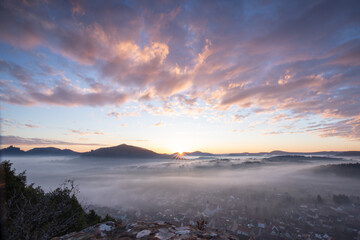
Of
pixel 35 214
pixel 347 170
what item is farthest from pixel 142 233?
pixel 347 170

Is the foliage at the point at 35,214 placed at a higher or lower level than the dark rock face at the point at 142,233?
lower

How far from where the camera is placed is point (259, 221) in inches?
2331

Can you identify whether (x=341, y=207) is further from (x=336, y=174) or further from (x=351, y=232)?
(x=336, y=174)

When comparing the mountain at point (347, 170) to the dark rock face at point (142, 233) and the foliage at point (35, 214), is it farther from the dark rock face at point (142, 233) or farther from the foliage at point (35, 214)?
the foliage at point (35, 214)

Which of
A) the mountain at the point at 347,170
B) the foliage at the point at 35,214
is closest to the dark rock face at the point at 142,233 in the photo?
the foliage at the point at 35,214

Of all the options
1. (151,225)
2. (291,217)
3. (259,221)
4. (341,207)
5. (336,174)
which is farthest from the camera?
(336,174)

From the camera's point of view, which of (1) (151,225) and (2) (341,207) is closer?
(1) (151,225)

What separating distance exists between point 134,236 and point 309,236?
6921 centimetres

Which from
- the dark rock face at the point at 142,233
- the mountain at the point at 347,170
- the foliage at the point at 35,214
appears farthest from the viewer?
the mountain at the point at 347,170

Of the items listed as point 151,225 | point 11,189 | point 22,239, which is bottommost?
point 11,189

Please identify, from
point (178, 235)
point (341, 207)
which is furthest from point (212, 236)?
point (341, 207)

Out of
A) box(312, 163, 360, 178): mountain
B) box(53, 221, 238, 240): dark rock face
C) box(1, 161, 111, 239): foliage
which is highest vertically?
box(53, 221, 238, 240): dark rock face

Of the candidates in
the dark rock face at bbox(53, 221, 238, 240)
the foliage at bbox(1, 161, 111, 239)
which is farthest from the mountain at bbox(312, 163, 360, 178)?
the foliage at bbox(1, 161, 111, 239)

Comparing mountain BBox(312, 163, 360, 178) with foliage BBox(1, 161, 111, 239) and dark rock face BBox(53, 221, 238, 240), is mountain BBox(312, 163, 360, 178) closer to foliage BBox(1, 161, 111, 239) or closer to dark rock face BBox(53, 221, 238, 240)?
dark rock face BBox(53, 221, 238, 240)
